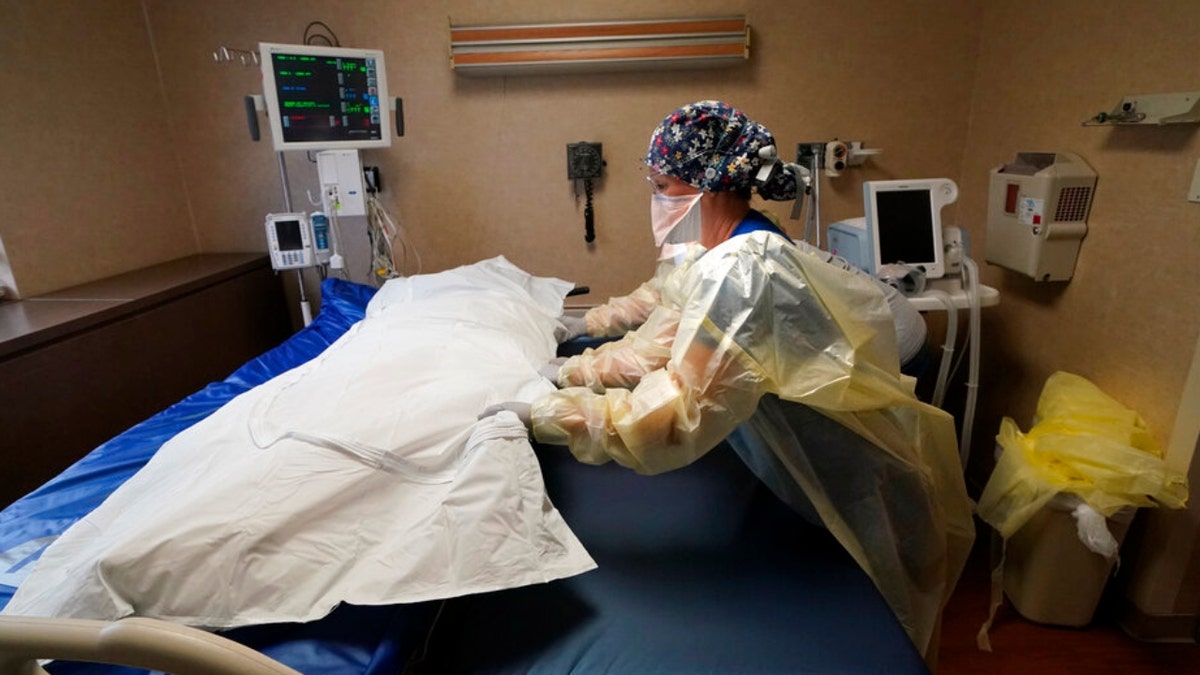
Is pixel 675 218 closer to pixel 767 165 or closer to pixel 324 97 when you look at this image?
pixel 767 165

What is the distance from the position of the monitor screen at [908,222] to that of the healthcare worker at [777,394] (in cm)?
74

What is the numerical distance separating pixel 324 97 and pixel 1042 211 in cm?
240

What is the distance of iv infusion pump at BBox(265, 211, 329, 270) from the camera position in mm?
2230

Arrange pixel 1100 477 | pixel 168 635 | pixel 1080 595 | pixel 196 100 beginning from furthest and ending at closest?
pixel 196 100 < pixel 1080 595 < pixel 1100 477 < pixel 168 635

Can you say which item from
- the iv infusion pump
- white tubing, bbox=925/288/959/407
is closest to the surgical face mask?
white tubing, bbox=925/288/959/407

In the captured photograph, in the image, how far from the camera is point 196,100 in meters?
2.53

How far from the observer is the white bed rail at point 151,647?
0.58m

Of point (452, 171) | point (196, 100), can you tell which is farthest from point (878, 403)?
point (196, 100)

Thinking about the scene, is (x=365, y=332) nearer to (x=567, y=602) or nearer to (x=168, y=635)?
(x=567, y=602)

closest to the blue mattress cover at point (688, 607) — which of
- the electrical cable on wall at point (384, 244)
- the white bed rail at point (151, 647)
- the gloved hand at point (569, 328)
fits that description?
the white bed rail at point (151, 647)

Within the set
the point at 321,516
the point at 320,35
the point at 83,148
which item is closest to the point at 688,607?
the point at 321,516

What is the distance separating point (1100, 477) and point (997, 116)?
1.41 metres

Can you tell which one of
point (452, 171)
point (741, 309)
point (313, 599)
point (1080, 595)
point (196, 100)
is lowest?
point (1080, 595)

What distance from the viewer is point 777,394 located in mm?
1016
